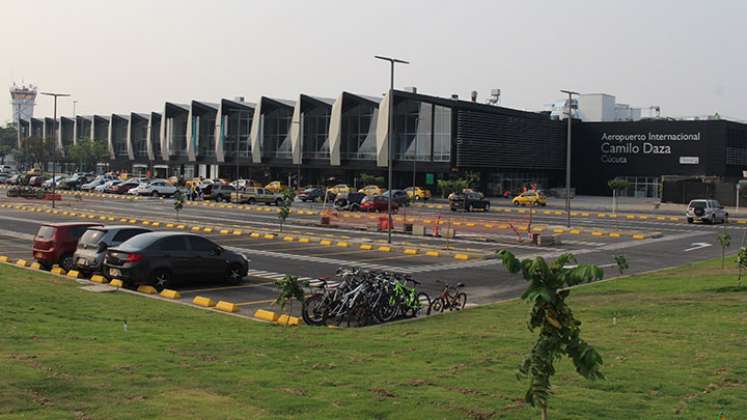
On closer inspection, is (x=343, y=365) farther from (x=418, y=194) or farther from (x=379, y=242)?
(x=418, y=194)

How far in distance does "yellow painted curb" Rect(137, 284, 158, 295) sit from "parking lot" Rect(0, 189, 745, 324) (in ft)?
2.72

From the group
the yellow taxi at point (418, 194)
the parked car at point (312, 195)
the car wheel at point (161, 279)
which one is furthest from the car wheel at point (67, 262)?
the yellow taxi at point (418, 194)

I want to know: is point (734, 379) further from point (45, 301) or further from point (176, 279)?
point (176, 279)

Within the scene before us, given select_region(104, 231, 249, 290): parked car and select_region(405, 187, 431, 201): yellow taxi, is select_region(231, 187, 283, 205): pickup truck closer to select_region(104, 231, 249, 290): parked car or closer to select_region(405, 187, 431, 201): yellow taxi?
select_region(405, 187, 431, 201): yellow taxi

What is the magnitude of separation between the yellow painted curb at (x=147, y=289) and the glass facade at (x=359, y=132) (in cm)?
7409

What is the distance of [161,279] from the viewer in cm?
2191

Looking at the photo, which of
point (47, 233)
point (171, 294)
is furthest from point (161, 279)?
point (47, 233)

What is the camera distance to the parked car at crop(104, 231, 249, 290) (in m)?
21.6

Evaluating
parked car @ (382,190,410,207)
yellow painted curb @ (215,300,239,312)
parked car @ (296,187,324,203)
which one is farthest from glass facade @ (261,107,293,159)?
yellow painted curb @ (215,300,239,312)

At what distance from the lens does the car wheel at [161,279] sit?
21.8 meters

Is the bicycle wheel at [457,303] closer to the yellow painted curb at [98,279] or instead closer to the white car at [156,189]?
the yellow painted curb at [98,279]

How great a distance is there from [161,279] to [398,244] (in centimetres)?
1736

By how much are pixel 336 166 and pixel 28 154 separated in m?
61.6

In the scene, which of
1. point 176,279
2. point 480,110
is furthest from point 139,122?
point 176,279
